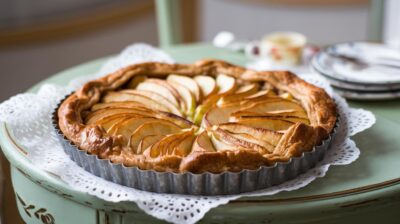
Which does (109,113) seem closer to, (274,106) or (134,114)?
(134,114)

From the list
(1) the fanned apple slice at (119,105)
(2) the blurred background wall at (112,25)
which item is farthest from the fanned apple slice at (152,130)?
(2) the blurred background wall at (112,25)

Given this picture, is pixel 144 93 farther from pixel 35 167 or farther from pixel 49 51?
pixel 49 51

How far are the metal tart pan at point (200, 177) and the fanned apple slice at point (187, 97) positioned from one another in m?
0.29

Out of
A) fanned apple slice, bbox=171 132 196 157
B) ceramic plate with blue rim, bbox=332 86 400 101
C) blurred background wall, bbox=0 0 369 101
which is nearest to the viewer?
fanned apple slice, bbox=171 132 196 157

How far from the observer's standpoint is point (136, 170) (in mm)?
1097

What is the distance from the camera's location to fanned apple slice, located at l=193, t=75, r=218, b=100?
1.45 metres

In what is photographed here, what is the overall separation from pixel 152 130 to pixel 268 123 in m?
0.22

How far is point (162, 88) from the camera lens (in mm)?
1447

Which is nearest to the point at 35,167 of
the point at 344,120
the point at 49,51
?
the point at 344,120

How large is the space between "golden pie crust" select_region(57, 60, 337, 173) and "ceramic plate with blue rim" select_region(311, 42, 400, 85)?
6.6 inches

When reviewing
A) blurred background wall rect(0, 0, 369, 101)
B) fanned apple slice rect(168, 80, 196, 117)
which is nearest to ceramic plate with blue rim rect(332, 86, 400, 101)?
fanned apple slice rect(168, 80, 196, 117)

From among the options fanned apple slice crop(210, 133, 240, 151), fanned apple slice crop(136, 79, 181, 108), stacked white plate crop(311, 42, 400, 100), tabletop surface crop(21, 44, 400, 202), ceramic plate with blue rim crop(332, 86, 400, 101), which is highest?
fanned apple slice crop(136, 79, 181, 108)

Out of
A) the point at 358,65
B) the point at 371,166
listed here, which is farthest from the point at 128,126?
the point at 358,65

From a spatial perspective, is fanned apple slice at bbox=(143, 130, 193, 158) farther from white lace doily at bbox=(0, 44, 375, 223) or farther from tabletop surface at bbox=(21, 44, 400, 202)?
tabletop surface at bbox=(21, 44, 400, 202)
